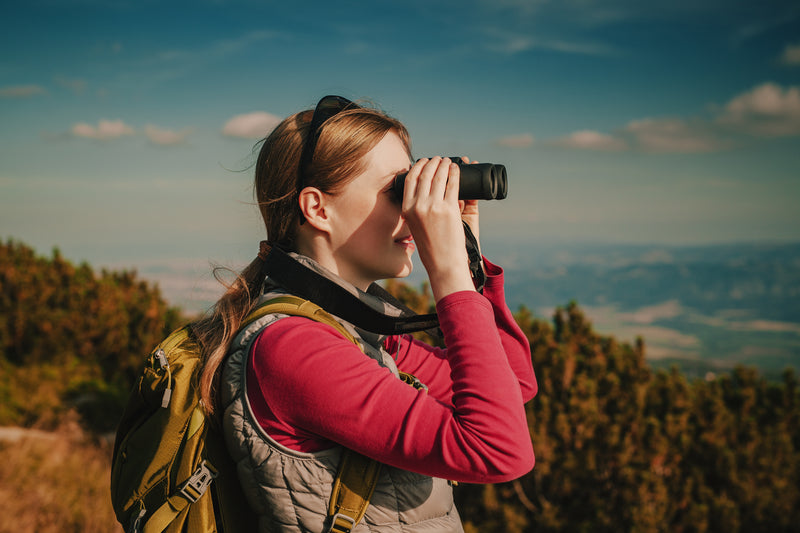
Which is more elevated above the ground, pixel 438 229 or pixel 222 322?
pixel 438 229

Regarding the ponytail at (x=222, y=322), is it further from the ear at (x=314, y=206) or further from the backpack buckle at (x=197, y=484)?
the ear at (x=314, y=206)

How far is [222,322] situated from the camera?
4.57 ft

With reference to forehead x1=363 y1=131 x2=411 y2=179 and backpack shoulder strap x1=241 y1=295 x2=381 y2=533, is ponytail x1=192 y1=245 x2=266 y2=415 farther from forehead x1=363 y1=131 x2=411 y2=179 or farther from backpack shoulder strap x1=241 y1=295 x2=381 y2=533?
forehead x1=363 y1=131 x2=411 y2=179

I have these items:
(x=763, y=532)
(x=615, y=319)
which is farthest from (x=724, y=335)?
(x=763, y=532)

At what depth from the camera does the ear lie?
4.71 feet

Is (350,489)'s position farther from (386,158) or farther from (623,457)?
(623,457)

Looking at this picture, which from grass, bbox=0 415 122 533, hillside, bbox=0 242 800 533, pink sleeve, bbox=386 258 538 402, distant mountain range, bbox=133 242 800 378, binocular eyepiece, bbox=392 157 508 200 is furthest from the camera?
distant mountain range, bbox=133 242 800 378

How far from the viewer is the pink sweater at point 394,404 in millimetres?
1064

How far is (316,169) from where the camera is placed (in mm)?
1438

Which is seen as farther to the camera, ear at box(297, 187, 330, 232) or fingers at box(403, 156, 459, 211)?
ear at box(297, 187, 330, 232)

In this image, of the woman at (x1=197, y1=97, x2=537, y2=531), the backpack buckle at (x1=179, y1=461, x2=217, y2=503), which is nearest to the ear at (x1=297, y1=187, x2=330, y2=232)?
the woman at (x1=197, y1=97, x2=537, y2=531)

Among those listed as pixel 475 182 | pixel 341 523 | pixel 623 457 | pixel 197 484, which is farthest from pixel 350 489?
pixel 623 457

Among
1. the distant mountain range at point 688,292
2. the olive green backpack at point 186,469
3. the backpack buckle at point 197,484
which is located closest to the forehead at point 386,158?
the olive green backpack at point 186,469

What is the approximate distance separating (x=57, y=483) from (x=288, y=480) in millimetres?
4755
